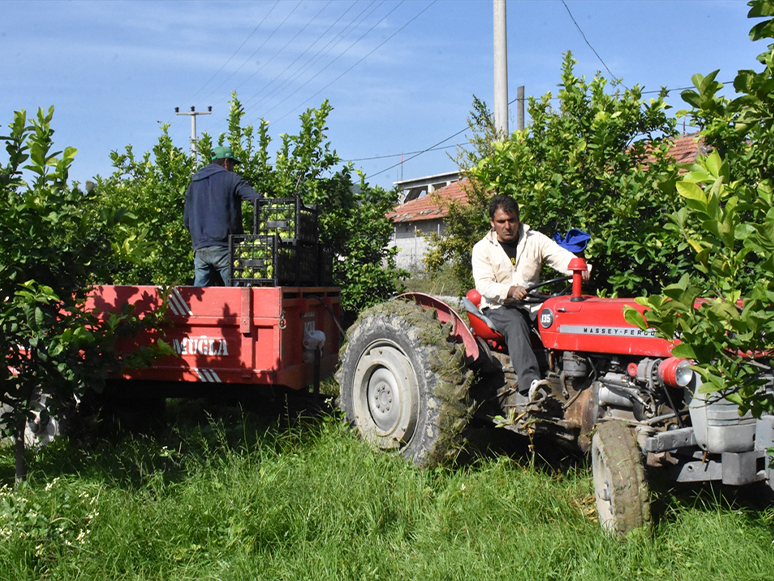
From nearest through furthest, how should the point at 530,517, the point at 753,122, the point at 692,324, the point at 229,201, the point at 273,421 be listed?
1. the point at 692,324
2. the point at 753,122
3. the point at 530,517
4. the point at 273,421
5. the point at 229,201

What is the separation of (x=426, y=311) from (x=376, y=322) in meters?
0.37

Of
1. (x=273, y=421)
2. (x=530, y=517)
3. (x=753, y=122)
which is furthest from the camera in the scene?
(x=273, y=421)

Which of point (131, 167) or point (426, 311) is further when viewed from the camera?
point (131, 167)

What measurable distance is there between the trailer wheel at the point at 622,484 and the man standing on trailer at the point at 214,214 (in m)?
3.62

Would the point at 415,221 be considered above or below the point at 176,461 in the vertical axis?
above

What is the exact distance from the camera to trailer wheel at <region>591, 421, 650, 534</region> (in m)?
3.37

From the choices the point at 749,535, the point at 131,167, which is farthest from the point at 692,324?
the point at 131,167

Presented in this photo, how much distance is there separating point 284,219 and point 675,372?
347 cm

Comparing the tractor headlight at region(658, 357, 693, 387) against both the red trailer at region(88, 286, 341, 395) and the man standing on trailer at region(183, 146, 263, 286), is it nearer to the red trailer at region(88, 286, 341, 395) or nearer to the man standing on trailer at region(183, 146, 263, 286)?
the red trailer at region(88, 286, 341, 395)

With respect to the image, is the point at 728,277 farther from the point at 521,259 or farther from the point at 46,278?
the point at 46,278

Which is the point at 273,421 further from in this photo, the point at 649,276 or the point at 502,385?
the point at 649,276

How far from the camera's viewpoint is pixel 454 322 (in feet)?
15.7

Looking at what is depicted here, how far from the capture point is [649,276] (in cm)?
583

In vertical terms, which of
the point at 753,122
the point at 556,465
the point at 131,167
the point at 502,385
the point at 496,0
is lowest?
the point at 556,465
